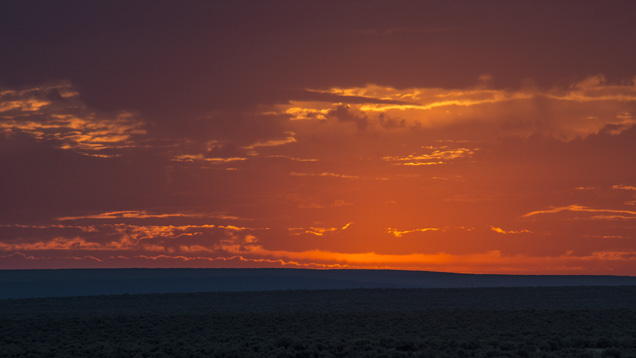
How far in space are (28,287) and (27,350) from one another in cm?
16031

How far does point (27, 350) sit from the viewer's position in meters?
38.9

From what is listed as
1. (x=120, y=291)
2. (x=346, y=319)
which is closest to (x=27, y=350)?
(x=346, y=319)

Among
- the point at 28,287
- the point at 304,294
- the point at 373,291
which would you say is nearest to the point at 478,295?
the point at 373,291

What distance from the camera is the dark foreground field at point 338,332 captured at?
36.7 metres

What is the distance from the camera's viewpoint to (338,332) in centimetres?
Answer: 4603

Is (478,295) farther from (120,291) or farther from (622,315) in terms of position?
(120,291)

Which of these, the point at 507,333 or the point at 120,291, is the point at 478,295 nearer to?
the point at 507,333

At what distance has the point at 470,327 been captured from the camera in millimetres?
47125

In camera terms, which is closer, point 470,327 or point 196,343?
point 196,343

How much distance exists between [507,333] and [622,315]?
1514 cm

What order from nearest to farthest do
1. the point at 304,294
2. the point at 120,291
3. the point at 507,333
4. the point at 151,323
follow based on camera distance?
the point at 507,333, the point at 151,323, the point at 304,294, the point at 120,291

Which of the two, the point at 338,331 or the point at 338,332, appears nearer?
the point at 338,332

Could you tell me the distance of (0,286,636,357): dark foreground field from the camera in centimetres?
3666

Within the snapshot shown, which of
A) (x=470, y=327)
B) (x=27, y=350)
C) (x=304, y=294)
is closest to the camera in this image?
(x=27, y=350)
